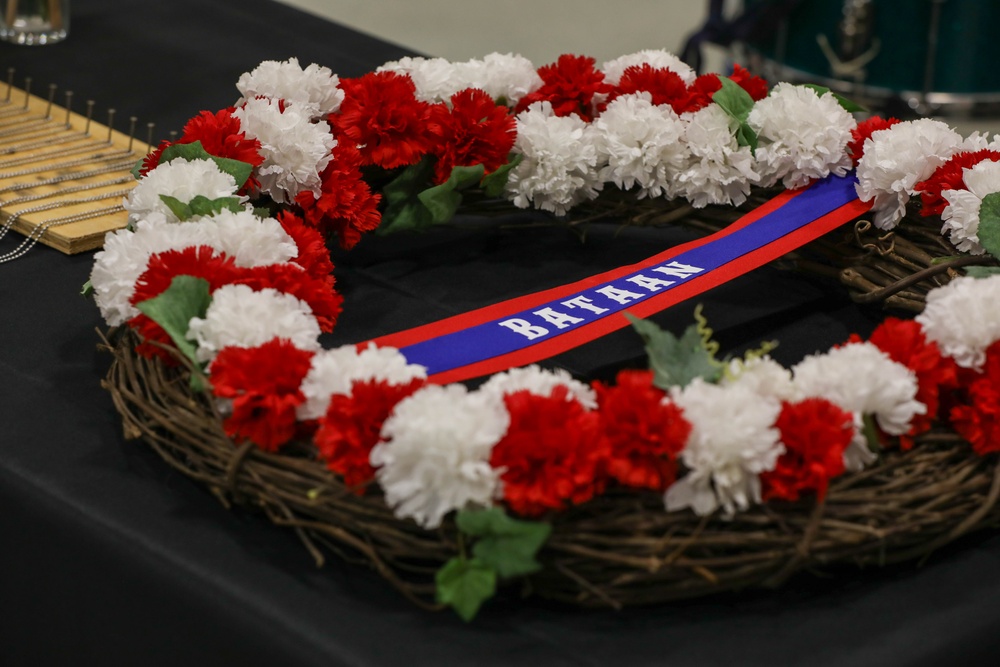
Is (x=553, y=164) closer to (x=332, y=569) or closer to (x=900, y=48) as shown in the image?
(x=332, y=569)

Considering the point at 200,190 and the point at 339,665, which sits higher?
the point at 200,190

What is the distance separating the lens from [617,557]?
97cm

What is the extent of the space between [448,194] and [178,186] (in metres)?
0.30

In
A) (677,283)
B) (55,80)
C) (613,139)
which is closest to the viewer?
(677,283)

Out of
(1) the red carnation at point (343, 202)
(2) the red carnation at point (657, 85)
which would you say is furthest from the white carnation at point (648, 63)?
(1) the red carnation at point (343, 202)

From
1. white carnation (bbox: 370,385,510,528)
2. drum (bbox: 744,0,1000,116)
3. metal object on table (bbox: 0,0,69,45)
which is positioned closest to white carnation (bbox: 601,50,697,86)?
white carnation (bbox: 370,385,510,528)

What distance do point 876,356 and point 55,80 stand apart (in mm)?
1332

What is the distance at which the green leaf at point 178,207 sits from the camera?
130cm

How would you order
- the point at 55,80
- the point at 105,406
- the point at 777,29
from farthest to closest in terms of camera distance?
the point at 777,29, the point at 55,80, the point at 105,406

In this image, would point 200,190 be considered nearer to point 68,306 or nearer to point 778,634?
point 68,306

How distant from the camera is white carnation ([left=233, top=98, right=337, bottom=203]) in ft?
4.70

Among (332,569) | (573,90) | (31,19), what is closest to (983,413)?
(332,569)

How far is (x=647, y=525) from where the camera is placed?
0.98m

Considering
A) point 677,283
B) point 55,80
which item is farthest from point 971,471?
point 55,80
